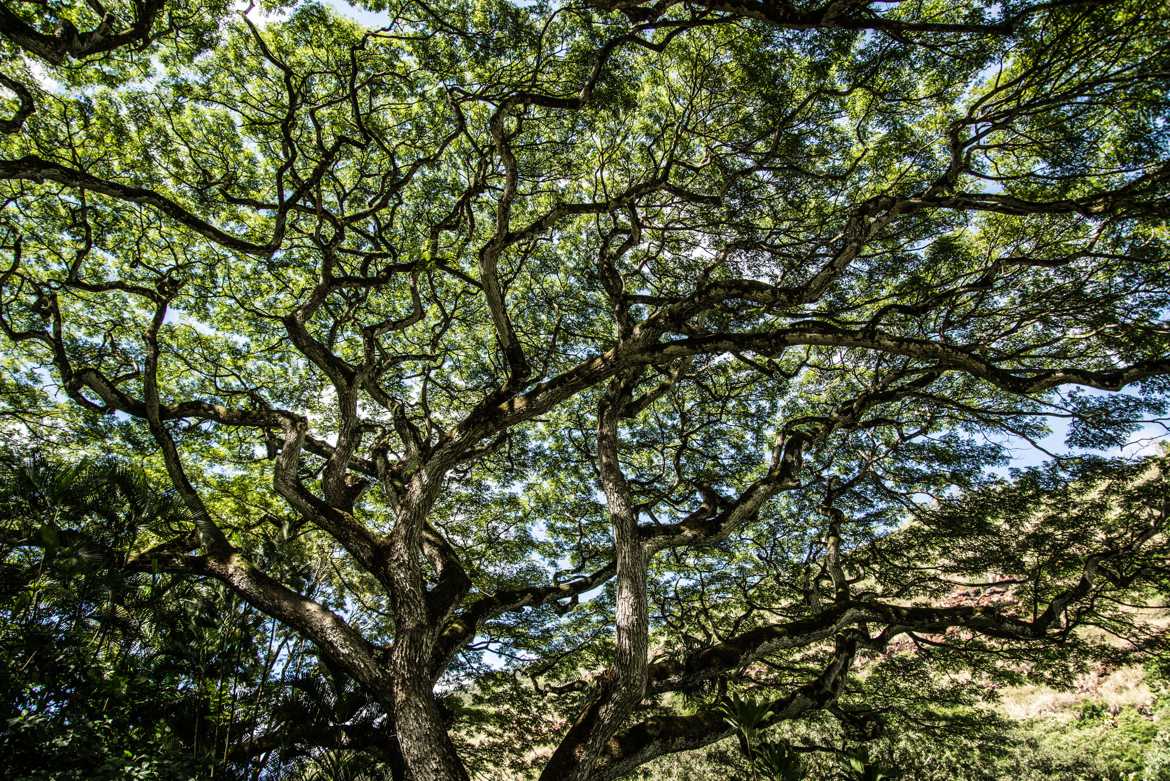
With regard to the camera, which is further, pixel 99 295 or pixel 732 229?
pixel 99 295

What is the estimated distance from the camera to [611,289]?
6.36 metres

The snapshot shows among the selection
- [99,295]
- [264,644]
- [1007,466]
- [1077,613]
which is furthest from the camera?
[99,295]

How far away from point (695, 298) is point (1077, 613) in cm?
627

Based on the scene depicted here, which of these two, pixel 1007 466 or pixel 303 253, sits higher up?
pixel 303 253

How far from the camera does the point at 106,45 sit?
3807mm

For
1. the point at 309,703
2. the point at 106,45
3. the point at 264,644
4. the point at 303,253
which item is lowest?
the point at 309,703

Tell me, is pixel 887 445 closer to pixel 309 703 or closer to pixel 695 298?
pixel 695 298

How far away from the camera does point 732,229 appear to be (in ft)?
22.0

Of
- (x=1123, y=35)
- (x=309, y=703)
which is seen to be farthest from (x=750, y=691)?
(x=1123, y=35)

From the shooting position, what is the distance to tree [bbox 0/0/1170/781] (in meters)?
4.76

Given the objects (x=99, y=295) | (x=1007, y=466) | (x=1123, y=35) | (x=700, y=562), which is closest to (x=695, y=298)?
→ (x=1123, y=35)

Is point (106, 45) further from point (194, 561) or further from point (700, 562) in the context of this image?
point (700, 562)

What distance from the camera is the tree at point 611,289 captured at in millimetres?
4762

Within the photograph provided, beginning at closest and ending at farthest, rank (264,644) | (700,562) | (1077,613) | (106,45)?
1. (106,45)
2. (264,644)
3. (1077,613)
4. (700,562)
